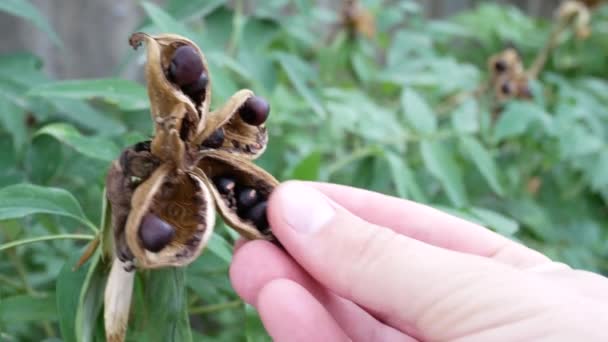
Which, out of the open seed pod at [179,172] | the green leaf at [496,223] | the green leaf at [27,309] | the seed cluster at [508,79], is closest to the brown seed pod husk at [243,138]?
the open seed pod at [179,172]

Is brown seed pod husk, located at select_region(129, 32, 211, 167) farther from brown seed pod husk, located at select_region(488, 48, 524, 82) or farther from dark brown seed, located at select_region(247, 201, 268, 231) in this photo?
brown seed pod husk, located at select_region(488, 48, 524, 82)

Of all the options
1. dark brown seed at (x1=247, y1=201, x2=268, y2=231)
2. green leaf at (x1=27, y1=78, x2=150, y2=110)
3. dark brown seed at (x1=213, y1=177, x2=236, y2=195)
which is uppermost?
dark brown seed at (x1=213, y1=177, x2=236, y2=195)

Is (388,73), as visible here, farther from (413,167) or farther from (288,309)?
(288,309)

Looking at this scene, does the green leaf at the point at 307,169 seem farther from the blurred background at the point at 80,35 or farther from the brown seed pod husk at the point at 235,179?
the blurred background at the point at 80,35

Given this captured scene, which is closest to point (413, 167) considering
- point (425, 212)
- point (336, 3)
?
point (425, 212)

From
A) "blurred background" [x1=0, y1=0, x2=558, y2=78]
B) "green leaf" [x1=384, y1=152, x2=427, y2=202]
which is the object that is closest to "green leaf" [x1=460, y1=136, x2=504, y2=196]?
"green leaf" [x1=384, y1=152, x2=427, y2=202]
